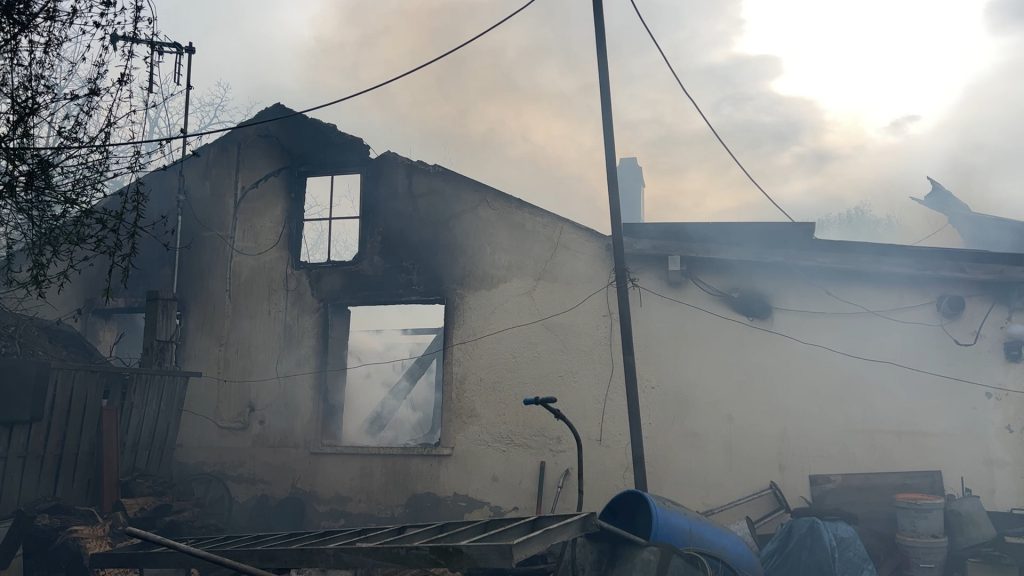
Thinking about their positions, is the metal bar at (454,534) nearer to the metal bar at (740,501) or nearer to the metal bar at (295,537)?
the metal bar at (295,537)

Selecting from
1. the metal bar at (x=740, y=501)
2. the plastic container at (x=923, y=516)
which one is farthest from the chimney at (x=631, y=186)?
the plastic container at (x=923, y=516)

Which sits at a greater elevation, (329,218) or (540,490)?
(329,218)

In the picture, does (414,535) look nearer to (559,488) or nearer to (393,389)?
(559,488)

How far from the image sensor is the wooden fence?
7.96m

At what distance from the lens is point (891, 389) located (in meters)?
9.12

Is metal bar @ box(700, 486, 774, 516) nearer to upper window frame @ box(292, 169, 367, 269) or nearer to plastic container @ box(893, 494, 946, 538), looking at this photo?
plastic container @ box(893, 494, 946, 538)

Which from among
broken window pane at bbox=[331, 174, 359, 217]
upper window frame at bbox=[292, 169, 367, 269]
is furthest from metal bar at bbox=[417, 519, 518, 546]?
Answer: broken window pane at bbox=[331, 174, 359, 217]

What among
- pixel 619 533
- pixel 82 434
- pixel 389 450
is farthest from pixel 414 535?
pixel 82 434

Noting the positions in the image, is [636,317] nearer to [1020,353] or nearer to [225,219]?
[1020,353]

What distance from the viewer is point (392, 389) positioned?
46.3 feet

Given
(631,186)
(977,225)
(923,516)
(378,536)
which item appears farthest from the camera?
(977,225)

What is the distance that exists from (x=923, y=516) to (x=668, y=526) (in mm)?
3667

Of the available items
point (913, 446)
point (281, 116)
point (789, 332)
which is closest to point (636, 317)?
point (789, 332)

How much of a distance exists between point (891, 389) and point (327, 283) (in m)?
7.64
